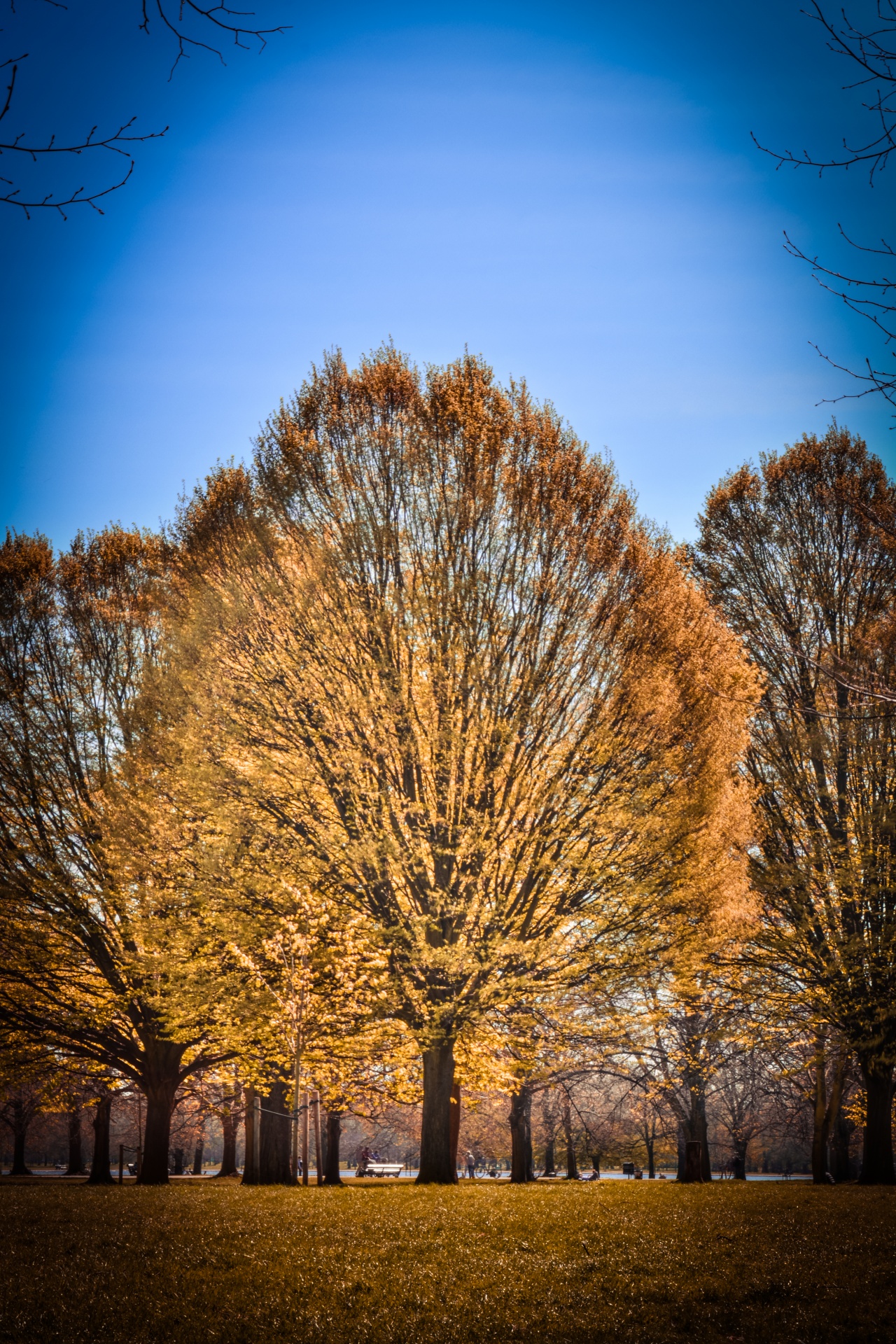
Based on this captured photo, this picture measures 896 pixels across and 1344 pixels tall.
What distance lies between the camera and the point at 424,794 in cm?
1288

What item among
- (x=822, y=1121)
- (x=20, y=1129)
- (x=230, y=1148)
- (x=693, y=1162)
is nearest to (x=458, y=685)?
(x=693, y=1162)

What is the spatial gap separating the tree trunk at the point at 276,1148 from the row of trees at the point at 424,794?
1.74 m

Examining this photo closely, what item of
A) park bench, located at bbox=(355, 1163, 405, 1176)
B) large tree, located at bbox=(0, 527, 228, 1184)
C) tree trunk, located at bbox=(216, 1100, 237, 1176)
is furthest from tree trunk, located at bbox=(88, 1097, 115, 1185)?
park bench, located at bbox=(355, 1163, 405, 1176)

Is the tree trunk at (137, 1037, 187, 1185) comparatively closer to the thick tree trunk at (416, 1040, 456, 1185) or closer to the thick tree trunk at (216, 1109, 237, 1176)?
the thick tree trunk at (416, 1040, 456, 1185)

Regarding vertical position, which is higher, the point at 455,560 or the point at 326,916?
the point at 455,560

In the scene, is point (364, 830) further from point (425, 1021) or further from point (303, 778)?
point (425, 1021)

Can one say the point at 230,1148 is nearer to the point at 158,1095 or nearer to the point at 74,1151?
the point at 74,1151

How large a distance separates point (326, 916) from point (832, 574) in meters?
13.6

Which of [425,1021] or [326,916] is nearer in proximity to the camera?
[425,1021]

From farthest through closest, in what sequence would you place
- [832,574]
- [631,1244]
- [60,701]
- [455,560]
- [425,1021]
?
[832,574] < [60,701] < [455,560] < [425,1021] < [631,1244]

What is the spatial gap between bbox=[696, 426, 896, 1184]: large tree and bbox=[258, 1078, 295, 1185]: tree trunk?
11.5 m

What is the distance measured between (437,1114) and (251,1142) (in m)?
11.3

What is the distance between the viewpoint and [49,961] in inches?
644

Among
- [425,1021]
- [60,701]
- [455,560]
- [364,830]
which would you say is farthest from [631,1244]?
[60,701]
